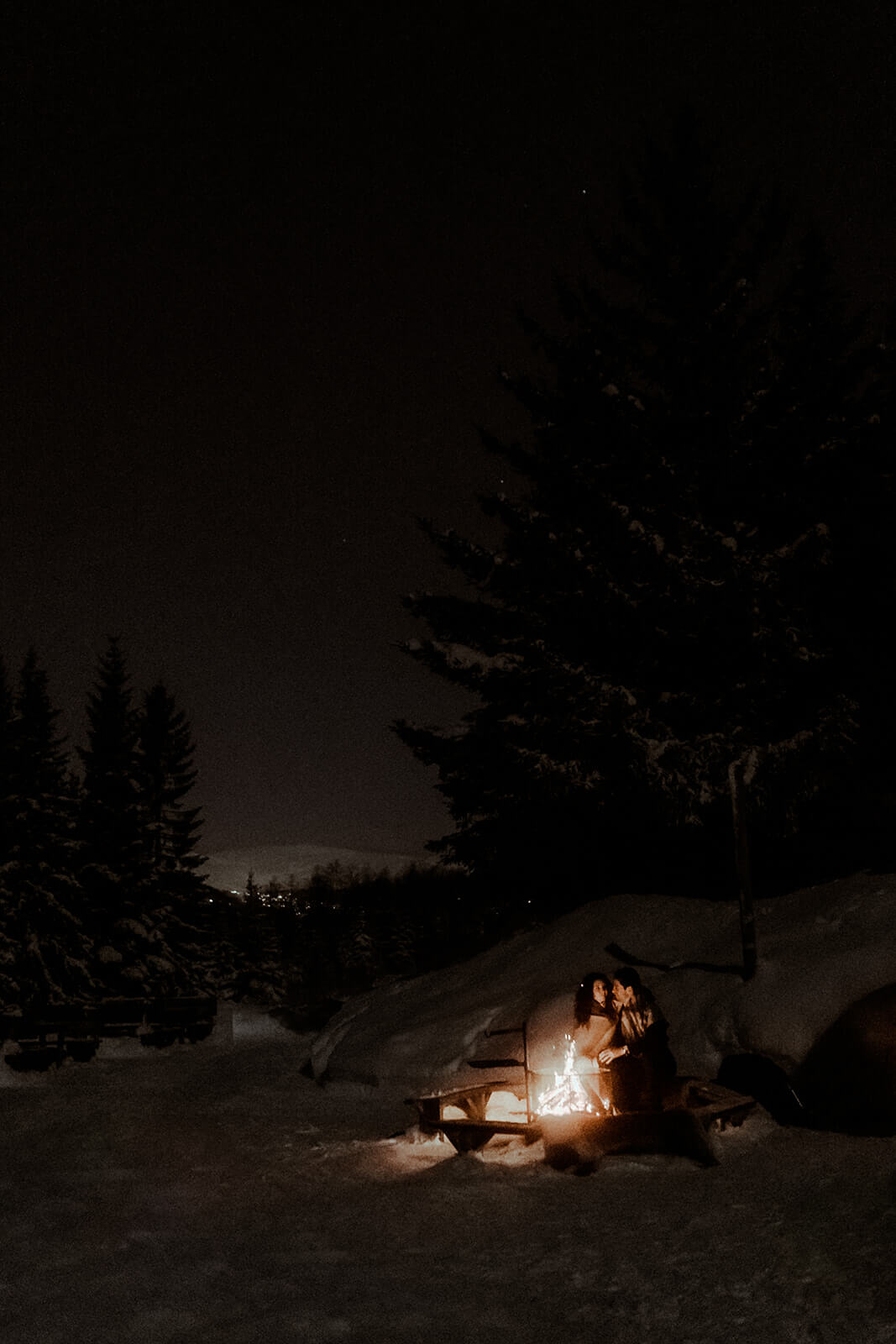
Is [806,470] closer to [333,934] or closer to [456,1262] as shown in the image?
[456,1262]

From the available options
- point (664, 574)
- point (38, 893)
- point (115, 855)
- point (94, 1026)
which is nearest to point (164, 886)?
point (115, 855)

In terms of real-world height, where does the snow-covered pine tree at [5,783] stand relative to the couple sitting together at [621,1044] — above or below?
above

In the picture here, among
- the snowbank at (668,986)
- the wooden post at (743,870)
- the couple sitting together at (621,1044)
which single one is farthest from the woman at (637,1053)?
the wooden post at (743,870)

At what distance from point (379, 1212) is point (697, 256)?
42.6 feet

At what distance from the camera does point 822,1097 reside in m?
8.41

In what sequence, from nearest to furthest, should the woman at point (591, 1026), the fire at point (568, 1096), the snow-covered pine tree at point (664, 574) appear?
the fire at point (568, 1096)
the woman at point (591, 1026)
the snow-covered pine tree at point (664, 574)

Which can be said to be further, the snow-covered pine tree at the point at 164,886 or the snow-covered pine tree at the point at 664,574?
the snow-covered pine tree at the point at 164,886

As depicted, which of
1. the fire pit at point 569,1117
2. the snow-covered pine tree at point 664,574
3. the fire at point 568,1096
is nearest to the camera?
the fire pit at point 569,1117

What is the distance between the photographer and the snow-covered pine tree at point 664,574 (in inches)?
496

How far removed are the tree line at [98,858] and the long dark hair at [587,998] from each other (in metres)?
22.3

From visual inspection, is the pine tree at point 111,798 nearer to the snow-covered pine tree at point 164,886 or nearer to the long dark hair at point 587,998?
the snow-covered pine tree at point 164,886

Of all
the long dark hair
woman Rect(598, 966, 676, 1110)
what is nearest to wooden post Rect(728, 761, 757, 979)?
woman Rect(598, 966, 676, 1110)

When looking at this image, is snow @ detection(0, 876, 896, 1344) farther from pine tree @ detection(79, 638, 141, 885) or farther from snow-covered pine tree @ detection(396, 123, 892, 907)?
pine tree @ detection(79, 638, 141, 885)

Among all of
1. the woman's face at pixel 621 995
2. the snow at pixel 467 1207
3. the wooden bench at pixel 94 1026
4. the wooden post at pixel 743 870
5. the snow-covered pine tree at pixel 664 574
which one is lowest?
the snow at pixel 467 1207
